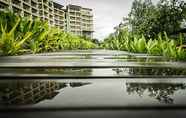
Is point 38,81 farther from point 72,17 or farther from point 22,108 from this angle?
point 72,17

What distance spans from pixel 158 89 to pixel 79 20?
11624 cm

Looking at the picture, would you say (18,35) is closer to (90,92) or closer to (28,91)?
(28,91)

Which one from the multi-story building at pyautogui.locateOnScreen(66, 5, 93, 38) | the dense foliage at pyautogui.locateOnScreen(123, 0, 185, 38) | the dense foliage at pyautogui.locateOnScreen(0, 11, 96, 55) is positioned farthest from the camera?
the multi-story building at pyautogui.locateOnScreen(66, 5, 93, 38)

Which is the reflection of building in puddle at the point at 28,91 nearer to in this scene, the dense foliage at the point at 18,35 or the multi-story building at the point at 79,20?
the dense foliage at the point at 18,35

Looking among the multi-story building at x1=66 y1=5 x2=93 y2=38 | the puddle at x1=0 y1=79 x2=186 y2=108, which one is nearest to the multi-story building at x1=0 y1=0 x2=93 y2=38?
the multi-story building at x1=66 y1=5 x2=93 y2=38

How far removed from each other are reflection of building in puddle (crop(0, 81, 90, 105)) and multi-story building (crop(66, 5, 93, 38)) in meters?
102

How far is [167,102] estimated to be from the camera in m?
1.70

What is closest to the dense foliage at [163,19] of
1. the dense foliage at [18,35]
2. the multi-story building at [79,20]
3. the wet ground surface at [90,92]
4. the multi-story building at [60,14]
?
the dense foliage at [18,35]

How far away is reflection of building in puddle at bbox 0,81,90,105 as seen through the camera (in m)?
1.74

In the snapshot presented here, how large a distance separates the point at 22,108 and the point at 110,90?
2.41 ft

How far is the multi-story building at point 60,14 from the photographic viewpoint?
56.8m

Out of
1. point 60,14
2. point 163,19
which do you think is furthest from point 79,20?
point 163,19

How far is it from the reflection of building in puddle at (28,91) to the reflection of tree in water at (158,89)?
0.45 meters

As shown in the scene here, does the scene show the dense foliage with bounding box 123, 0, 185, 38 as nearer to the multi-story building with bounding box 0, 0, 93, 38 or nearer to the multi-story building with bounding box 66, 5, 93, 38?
the multi-story building with bounding box 0, 0, 93, 38
